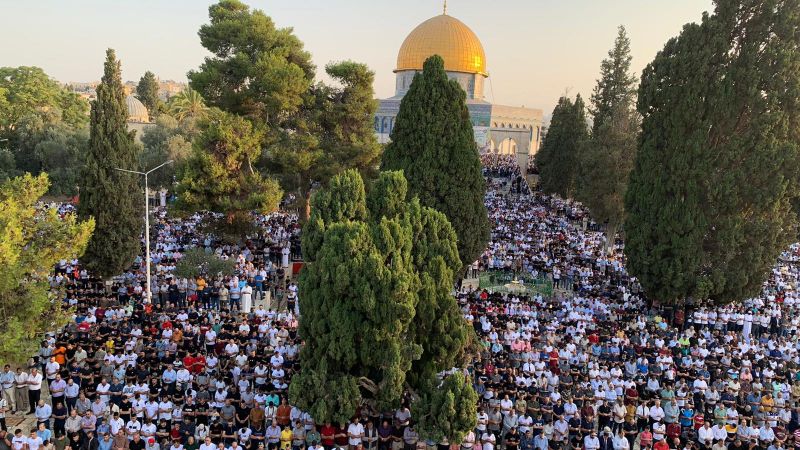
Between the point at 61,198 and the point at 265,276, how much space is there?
23639 mm

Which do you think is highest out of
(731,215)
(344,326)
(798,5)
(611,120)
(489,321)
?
(798,5)

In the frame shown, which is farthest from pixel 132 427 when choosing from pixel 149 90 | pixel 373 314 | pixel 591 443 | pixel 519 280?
pixel 149 90

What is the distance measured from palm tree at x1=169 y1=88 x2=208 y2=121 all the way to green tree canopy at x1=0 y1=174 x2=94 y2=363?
39.6m

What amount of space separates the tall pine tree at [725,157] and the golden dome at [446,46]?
39.4m

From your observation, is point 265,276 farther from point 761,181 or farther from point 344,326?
point 761,181

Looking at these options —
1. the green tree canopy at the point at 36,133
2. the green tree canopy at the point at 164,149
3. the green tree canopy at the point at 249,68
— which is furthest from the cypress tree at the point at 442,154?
the green tree canopy at the point at 36,133

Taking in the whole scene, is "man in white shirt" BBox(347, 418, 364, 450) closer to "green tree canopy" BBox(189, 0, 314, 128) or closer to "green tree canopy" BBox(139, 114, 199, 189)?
"green tree canopy" BBox(189, 0, 314, 128)

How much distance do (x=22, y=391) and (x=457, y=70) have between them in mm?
51154

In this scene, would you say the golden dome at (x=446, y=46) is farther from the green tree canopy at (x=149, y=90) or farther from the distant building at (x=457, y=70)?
the green tree canopy at (x=149, y=90)

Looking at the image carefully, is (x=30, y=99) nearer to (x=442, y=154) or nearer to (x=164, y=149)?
(x=164, y=149)

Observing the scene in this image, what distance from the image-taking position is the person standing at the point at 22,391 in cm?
1120

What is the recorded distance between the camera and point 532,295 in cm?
2036

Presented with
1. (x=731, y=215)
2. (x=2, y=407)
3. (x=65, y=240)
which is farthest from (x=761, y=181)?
(x=2, y=407)

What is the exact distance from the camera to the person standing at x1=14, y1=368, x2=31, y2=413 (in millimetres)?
11195
